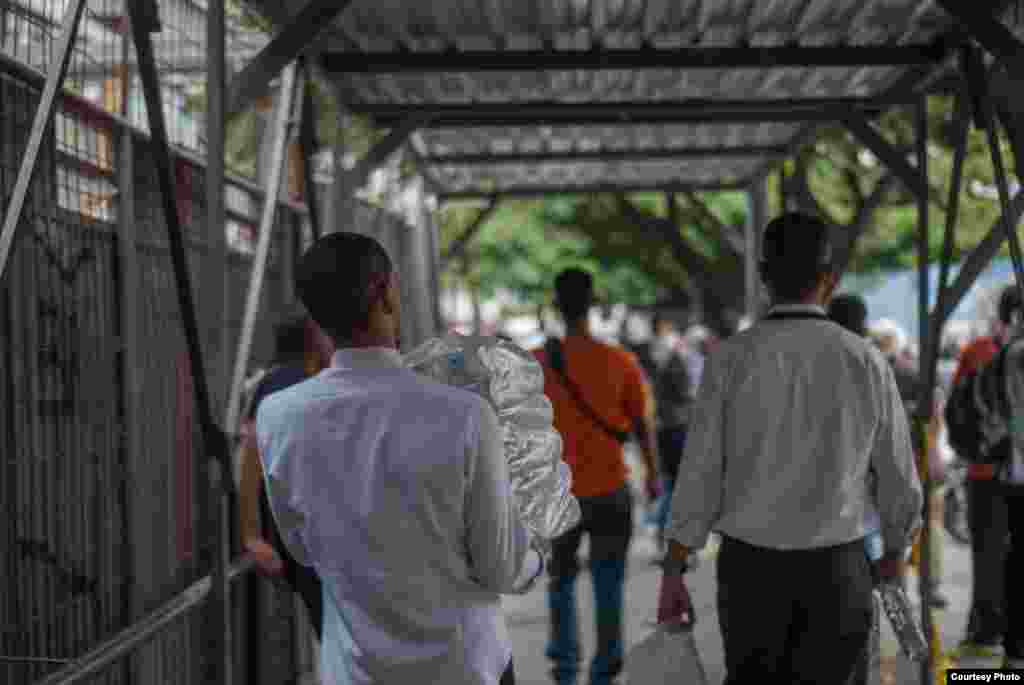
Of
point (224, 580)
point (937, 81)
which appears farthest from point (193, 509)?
point (937, 81)

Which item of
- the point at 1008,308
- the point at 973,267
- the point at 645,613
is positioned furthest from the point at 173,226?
the point at 645,613

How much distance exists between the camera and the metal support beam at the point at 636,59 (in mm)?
8859

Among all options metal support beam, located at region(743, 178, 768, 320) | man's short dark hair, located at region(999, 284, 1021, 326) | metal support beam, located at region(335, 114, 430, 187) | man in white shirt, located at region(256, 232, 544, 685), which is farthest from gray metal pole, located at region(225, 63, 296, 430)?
metal support beam, located at region(743, 178, 768, 320)

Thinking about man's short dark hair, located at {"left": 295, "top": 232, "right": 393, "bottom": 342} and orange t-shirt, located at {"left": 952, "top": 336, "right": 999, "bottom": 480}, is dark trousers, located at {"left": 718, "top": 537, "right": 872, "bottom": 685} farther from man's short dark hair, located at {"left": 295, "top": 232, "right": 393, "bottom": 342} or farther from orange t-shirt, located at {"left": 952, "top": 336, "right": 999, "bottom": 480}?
orange t-shirt, located at {"left": 952, "top": 336, "right": 999, "bottom": 480}

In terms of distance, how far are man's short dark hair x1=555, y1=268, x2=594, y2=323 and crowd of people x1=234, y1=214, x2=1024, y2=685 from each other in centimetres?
1

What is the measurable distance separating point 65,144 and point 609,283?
34272 mm

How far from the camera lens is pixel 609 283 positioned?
39.2 meters

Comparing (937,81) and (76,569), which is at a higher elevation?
(937,81)

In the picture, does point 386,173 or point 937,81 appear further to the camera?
point 386,173

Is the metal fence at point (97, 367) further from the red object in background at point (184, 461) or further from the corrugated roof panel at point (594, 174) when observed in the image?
the corrugated roof panel at point (594, 174)

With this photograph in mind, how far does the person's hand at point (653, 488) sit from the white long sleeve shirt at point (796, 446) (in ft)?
12.1

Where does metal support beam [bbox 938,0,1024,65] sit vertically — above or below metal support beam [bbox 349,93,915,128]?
below

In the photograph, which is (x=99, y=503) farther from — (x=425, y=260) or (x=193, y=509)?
Answer: (x=425, y=260)

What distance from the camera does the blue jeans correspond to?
24.3 ft
